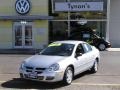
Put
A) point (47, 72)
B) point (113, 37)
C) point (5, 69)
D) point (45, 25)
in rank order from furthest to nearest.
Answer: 1. point (113, 37)
2. point (45, 25)
3. point (5, 69)
4. point (47, 72)

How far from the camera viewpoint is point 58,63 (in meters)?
13.6

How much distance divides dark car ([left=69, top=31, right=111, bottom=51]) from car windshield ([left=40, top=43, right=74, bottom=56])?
1765 centimetres

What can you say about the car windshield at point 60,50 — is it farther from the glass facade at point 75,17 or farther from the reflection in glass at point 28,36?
the reflection in glass at point 28,36

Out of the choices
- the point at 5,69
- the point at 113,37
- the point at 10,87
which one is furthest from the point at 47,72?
the point at 113,37

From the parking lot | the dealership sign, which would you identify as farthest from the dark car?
the parking lot

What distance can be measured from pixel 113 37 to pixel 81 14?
4.41 meters

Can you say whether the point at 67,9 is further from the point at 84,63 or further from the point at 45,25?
the point at 84,63

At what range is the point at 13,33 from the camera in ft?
118

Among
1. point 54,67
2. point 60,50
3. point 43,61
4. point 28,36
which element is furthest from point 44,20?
point 54,67

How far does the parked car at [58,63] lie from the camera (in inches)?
528

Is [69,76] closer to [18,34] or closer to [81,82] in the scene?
[81,82]

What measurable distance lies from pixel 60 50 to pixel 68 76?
4.87ft

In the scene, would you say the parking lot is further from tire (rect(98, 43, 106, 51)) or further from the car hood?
tire (rect(98, 43, 106, 51))

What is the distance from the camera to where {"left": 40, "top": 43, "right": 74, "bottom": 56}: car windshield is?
14.9 meters
